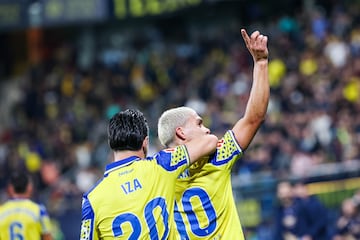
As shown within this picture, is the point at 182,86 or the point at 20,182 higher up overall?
the point at 182,86

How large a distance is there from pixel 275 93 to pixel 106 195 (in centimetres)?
1298

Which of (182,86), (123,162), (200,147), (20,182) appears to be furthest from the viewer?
(182,86)

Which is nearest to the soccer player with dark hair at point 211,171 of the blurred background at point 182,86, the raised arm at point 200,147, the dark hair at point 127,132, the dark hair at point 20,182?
the raised arm at point 200,147

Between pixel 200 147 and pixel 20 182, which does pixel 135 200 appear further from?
pixel 20 182

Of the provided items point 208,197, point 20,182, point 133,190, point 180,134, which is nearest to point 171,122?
point 180,134

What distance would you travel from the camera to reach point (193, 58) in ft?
72.2

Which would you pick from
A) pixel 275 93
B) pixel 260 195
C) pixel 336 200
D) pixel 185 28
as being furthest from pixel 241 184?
pixel 185 28

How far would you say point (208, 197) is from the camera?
604cm

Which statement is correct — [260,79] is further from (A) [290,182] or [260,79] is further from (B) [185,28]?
(B) [185,28]

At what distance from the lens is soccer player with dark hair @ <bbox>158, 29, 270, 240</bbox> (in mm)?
6027

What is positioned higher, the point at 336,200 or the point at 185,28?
the point at 185,28

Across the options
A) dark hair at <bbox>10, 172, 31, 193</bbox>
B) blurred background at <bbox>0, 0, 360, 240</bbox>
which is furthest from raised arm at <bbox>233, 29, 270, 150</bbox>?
blurred background at <bbox>0, 0, 360, 240</bbox>

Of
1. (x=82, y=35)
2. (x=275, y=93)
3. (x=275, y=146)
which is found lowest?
(x=275, y=146)

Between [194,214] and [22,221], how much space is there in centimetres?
330
